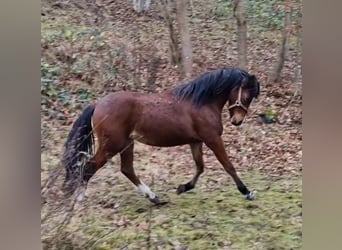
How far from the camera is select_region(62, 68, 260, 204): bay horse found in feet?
7.81

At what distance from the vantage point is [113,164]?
7.88 ft

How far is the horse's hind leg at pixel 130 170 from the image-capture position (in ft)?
7.87

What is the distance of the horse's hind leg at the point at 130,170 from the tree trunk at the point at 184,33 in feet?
1.67

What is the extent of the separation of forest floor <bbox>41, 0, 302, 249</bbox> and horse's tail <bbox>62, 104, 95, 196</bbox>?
0.04 metres

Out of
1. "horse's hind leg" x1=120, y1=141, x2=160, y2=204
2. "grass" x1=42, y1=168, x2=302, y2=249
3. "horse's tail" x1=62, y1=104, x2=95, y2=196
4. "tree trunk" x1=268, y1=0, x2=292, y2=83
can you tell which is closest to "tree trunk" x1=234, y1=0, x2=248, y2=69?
"tree trunk" x1=268, y1=0, x2=292, y2=83

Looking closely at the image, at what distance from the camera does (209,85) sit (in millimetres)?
2475

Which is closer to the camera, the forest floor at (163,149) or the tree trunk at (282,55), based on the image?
the forest floor at (163,149)

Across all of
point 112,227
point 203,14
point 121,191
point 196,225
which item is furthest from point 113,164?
point 203,14

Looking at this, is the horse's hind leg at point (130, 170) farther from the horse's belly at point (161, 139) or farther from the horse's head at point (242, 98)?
the horse's head at point (242, 98)

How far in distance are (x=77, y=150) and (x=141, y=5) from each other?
2.60 feet

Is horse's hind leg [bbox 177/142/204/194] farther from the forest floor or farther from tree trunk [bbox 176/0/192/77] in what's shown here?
tree trunk [bbox 176/0/192/77]

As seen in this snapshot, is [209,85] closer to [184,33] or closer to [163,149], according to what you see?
[184,33]

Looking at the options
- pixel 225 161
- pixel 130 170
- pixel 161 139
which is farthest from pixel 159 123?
pixel 225 161

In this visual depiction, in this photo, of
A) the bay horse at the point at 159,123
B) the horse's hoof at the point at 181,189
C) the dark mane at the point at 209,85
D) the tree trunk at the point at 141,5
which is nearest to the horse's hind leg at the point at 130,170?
the bay horse at the point at 159,123
